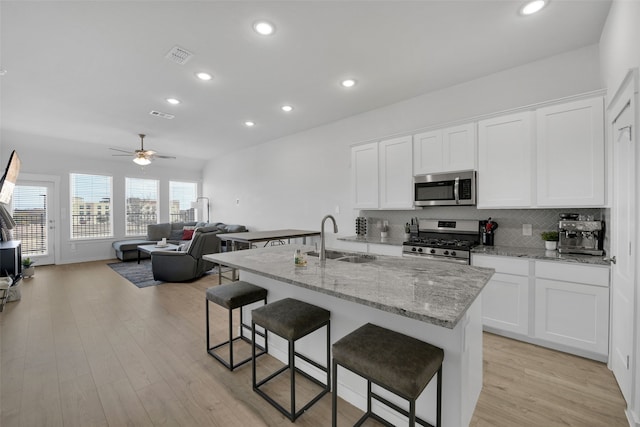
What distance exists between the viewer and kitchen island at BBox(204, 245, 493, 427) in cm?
128

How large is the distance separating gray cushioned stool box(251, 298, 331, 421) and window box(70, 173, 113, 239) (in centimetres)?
740

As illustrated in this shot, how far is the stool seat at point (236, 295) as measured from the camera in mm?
2199

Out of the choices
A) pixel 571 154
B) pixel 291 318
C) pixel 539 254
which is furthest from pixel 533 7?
pixel 291 318

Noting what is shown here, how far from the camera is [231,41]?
256 cm

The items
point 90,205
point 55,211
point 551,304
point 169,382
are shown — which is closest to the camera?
point 169,382

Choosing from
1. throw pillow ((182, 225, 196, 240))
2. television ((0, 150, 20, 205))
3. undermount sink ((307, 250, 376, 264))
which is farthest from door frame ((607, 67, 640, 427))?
throw pillow ((182, 225, 196, 240))

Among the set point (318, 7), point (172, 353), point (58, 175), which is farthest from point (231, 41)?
point (58, 175)

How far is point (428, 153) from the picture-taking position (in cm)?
343

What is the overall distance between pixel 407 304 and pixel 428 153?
2681 millimetres

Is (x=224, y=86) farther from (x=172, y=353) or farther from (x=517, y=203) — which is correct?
(x=517, y=203)

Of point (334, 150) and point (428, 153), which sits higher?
point (334, 150)

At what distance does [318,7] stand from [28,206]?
7.78 meters

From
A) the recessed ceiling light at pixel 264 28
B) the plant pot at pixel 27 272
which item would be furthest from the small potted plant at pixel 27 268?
the recessed ceiling light at pixel 264 28

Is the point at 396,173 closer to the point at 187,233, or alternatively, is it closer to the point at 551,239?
the point at 551,239
